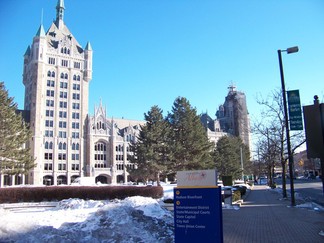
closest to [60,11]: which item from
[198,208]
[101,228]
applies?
[101,228]

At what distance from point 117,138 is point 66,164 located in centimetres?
1876

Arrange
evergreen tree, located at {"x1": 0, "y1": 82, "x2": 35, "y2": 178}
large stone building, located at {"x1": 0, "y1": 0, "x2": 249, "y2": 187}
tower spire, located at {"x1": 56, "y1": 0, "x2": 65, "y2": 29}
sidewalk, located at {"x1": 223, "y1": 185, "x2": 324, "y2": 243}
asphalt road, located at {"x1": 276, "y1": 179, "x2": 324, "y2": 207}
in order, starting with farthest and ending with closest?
tower spire, located at {"x1": 56, "y1": 0, "x2": 65, "y2": 29}
large stone building, located at {"x1": 0, "y1": 0, "x2": 249, "y2": 187}
evergreen tree, located at {"x1": 0, "y1": 82, "x2": 35, "y2": 178}
asphalt road, located at {"x1": 276, "y1": 179, "x2": 324, "y2": 207}
sidewalk, located at {"x1": 223, "y1": 185, "x2": 324, "y2": 243}

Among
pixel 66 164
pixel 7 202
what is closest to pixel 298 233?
pixel 7 202

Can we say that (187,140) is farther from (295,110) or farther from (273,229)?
(273,229)

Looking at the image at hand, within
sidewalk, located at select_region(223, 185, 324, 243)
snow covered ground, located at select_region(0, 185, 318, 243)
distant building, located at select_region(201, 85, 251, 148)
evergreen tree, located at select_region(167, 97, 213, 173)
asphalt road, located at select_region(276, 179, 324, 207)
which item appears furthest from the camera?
distant building, located at select_region(201, 85, 251, 148)

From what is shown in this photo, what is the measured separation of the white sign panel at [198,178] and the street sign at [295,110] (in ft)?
43.5

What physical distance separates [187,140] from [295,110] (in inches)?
1255

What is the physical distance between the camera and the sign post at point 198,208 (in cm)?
730

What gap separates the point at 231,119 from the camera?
14538 centimetres

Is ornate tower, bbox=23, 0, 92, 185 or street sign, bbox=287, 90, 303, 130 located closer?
street sign, bbox=287, 90, 303, 130

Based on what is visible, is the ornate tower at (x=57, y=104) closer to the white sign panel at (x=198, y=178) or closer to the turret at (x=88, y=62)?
the turret at (x=88, y=62)

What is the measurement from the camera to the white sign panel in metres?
7.46

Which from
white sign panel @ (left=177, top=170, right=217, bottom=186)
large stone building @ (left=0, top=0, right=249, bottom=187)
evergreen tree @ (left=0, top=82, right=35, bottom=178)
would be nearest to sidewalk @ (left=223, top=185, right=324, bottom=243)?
white sign panel @ (left=177, top=170, right=217, bottom=186)

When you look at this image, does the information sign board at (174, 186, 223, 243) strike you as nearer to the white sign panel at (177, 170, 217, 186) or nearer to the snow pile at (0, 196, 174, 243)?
the white sign panel at (177, 170, 217, 186)
